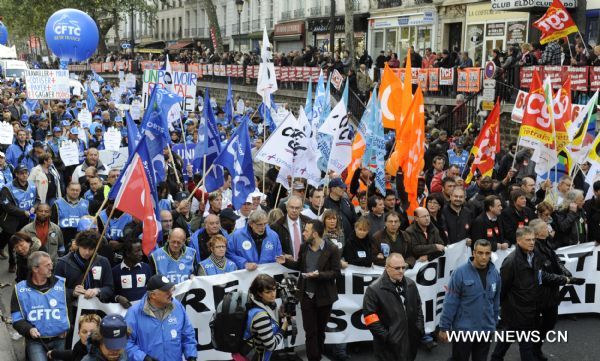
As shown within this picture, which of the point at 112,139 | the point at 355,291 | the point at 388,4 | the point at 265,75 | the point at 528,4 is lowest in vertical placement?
the point at 355,291

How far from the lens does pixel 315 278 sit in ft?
23.3

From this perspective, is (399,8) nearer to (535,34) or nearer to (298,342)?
(535,34)

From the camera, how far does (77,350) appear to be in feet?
17.9

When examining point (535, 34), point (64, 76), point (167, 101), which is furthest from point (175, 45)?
point (167, 101)

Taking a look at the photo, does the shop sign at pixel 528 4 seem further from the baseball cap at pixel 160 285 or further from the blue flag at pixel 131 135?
the baseball cap at pixel 160 285

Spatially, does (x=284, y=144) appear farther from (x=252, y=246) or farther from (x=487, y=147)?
(x=487, y=147)

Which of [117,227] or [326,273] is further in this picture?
[117,227]

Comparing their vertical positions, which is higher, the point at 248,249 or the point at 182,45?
the point at 182,45

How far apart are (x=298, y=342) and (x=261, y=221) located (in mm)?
1399

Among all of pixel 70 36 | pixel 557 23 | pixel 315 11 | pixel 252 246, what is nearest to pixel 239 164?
pixel 252 246

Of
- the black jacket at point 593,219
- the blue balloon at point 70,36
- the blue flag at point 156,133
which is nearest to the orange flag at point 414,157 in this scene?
the black jacket at point 593,219

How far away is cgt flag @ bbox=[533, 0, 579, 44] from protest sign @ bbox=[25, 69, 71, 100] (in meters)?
10.3

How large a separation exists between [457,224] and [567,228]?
137 cm

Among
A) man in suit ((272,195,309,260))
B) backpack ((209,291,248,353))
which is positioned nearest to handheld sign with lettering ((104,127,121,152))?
man in suit ((272,195,309,260))
